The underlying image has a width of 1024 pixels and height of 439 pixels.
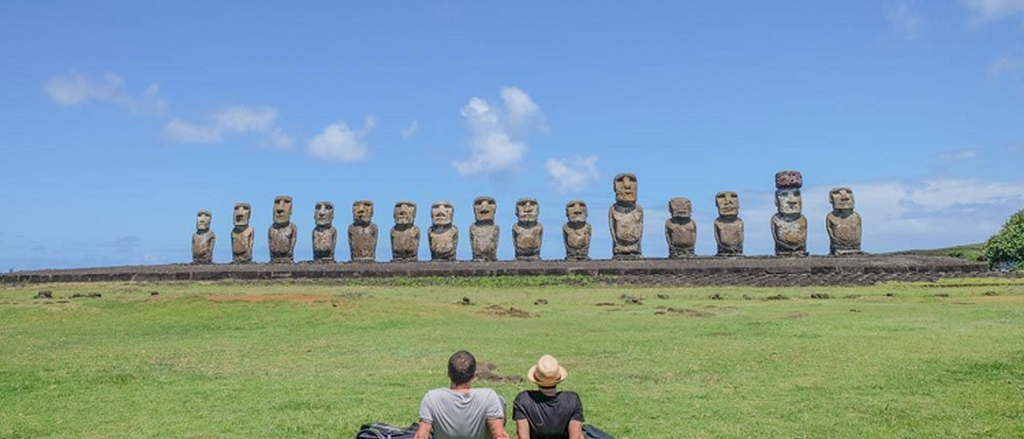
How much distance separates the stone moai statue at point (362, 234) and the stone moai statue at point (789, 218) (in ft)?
48.9

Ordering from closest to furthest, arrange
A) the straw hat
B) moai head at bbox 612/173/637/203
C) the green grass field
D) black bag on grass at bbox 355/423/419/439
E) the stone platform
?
1. the straw hat
2. black bag on grass at bbox 355/423/419/439
3. the green grass field
4. the stone platform
5. moai head at bbox 612/173/637/203

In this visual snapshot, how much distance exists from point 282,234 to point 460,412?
34.3 m

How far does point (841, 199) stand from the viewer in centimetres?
3612

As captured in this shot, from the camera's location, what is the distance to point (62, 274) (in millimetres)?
38344

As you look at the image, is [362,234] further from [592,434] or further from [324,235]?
[592,434]

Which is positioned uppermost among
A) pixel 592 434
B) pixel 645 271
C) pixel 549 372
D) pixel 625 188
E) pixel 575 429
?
pixel 625 188

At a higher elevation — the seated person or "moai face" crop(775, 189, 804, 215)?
"moai face" crop(775, 189, 804, 215)

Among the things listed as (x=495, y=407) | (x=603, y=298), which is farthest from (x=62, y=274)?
(x=495, y=407)

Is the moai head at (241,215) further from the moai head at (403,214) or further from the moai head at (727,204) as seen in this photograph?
the moai head at (727,204)

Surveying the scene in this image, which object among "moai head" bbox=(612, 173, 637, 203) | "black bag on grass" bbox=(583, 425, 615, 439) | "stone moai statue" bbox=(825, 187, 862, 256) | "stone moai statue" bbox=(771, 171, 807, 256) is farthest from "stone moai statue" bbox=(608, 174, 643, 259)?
"black bag on grass" bbox=(583, 425, 615, 439)

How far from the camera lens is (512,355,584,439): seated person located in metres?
7.07

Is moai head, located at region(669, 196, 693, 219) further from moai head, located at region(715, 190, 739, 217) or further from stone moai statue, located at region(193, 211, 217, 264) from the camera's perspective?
stone moai statue, located at region(193, 211, 217, 264)

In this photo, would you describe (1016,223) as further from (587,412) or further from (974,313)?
(587,412)

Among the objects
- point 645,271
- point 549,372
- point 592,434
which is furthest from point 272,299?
point 549,372
